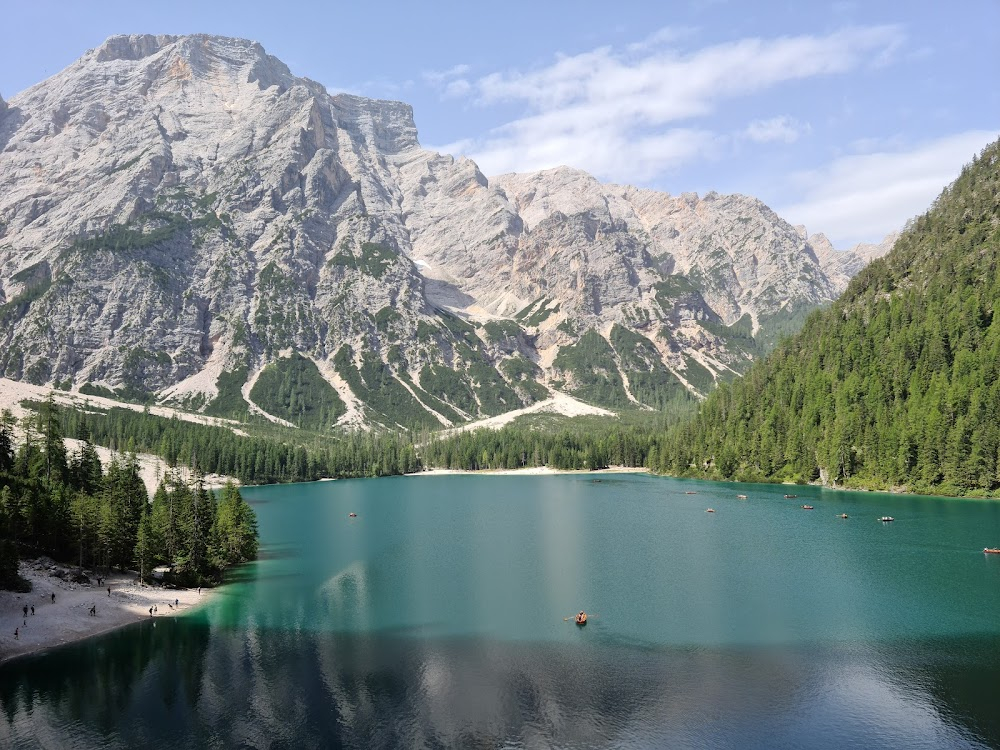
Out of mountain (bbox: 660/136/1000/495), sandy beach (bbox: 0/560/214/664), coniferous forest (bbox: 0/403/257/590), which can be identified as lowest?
sandy beach (bbox: 0/560/214/664)

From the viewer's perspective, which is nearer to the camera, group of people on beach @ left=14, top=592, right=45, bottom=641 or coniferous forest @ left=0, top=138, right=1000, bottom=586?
group of people on beach @ left=14, top=592, right=45, bottom=641

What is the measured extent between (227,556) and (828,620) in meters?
79.4

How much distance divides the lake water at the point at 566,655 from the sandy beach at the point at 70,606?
323 cm

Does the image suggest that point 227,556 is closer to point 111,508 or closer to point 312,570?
point 312,570

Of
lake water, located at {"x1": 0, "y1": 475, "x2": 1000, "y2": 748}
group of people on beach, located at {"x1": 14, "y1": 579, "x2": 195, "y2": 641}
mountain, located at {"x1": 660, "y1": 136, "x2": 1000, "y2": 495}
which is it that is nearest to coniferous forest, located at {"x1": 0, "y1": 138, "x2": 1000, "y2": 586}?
mountain, located at {"x1": 660, "y1": 136, "x2": 1000, "y2": 495}

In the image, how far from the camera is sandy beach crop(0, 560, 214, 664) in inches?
Result: 2584

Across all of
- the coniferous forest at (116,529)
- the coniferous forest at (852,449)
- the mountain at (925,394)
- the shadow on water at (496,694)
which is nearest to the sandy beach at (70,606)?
A: the coniferous forest at (116,529)

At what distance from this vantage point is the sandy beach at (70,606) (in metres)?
65.6

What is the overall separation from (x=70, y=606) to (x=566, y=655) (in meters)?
53.6

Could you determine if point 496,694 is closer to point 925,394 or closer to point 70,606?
point 70,606

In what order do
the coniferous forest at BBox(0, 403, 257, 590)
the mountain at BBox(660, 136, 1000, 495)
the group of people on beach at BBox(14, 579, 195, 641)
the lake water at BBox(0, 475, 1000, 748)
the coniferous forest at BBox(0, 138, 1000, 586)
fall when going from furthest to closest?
1. the mountain at BBox(660, 136, 1000, 495)
2. the coniferous forest at BBox(0, 138, 1000, 586)
3. the coniferous forest at BBox(0, 403, 257, 590)
4. the group of people on beach at BBox(14, 579, 195, 641)
5. the lake water at BBox(0, 475, 1000, 748)

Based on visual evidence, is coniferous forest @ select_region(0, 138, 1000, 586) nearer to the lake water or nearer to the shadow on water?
the lake water

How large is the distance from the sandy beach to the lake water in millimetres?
3232

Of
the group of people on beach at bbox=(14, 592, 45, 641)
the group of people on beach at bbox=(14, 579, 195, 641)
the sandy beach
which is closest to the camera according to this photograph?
the group of people on beach at bbox=(14, 592, 45, 641)
